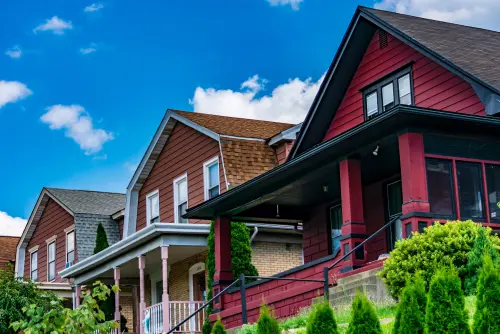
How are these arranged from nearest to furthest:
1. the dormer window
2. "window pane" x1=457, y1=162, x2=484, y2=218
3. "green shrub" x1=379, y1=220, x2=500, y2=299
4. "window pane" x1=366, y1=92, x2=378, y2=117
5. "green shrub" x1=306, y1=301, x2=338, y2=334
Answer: "green shrub" x1=306, y1=301, x2=338, y2=334, "green shrub" x1=379, y1=220, x2=500, y2=299, "window pane" x1=457, y1=162, x2=484, y2=218, the dormer window, "window pane" x1=366, y1=92, x2=378, y2=117

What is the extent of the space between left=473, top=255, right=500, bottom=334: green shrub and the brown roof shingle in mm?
19284

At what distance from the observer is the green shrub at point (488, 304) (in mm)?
10867

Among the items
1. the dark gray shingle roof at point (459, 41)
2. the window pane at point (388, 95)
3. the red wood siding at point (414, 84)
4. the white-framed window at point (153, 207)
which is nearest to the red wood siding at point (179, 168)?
the white-framed window at point (153, 207)

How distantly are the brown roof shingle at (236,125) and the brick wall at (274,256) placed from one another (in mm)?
3589

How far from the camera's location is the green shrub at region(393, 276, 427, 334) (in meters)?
11.7

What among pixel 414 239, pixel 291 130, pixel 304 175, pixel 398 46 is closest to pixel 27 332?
Result: pixel 414 239

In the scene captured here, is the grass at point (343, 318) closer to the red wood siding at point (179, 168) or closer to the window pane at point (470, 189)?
the window pane at point (470, 189)

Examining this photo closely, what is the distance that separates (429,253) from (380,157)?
530 cm

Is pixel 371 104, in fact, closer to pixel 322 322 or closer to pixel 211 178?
pixel 211 178

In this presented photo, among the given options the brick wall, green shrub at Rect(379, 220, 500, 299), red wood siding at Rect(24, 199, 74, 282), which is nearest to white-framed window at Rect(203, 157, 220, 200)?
the brick wall

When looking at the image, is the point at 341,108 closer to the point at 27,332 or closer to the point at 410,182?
the point at 410,182

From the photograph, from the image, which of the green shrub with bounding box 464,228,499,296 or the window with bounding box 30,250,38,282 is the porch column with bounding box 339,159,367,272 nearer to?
the green shrub with bounding box 464,228,499,296

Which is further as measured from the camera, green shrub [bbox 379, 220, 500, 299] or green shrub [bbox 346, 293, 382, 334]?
green shrub [bbox 379, 220, 500, 299]

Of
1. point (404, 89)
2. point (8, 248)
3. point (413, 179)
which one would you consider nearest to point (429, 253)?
point (413, 179)
